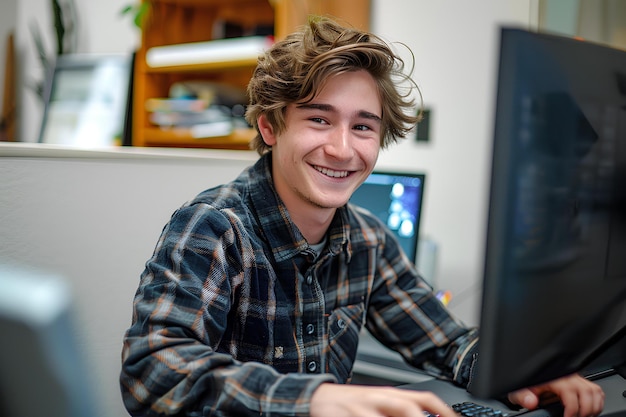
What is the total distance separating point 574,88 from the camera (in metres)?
0.59

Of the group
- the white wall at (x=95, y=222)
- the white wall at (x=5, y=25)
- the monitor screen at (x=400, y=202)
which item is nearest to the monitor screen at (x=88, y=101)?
the white wall at (x=5, y=25)

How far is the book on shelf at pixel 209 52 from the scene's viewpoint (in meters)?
2.29

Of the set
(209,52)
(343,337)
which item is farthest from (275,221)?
(209,52)

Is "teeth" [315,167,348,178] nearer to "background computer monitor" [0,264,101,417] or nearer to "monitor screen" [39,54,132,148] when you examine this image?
"background computer monitor" [0,264,101,417]

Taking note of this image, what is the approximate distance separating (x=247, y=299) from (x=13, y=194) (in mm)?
371

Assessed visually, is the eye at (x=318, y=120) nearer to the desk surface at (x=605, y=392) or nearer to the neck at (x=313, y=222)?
the neck at (x=313, y=222)

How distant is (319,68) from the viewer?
95 centimetres

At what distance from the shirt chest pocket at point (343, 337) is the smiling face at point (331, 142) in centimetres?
19

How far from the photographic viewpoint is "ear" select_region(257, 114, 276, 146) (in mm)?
1079

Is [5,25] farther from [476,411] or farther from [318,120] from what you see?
[476,411]

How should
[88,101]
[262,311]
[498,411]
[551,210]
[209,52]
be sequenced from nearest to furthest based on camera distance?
[551,210] < [498,411] < [262,311] < [209,52] < [88,101]

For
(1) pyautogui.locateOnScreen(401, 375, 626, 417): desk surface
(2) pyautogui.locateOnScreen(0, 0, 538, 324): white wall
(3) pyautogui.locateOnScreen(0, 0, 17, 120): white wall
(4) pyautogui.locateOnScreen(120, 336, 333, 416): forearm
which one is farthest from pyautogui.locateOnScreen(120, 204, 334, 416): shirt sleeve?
(3) pyautogui.locateOnScreen(0, 0, 17, 120): white wall

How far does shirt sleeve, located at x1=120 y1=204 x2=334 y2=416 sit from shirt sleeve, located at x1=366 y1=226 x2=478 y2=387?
35 cm

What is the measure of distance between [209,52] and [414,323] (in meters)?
1.65
